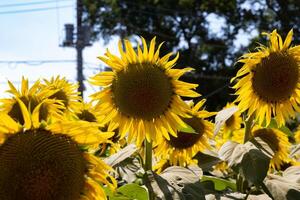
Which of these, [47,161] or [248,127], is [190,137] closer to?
[248,127]

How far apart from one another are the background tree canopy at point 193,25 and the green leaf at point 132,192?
20666mm

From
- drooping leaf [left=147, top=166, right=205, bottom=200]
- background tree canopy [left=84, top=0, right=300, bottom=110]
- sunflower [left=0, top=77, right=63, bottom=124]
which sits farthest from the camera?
background tree canopy [left=84, top=0, right=300, bottom=110]

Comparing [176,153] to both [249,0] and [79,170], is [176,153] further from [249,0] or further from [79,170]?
[249,0]

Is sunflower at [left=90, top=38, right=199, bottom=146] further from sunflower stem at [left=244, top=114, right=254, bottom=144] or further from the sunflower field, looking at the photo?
sunflower stem at [left=244, top=114, right=254, bottom=144]

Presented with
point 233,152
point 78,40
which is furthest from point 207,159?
point 78,40

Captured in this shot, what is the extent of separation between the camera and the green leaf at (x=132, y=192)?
145 centimetres

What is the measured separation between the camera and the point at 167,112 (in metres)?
1.74

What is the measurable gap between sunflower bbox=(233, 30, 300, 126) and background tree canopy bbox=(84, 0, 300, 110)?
65.9 feet

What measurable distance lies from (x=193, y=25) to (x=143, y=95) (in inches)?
903

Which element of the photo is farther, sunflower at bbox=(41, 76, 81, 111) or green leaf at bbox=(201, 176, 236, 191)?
sunflower at bbox=(41, 76, 81, 111)

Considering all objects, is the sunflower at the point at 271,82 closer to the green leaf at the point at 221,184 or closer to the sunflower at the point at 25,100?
the green leaf at the point at 221,184

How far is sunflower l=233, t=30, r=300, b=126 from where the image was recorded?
1955mm

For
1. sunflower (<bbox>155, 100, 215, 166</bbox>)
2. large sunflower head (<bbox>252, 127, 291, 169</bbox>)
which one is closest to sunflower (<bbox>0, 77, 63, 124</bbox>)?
sunflower (<bbox>155, 100, 215, 166</bbox>)

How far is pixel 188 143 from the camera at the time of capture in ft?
6.78
